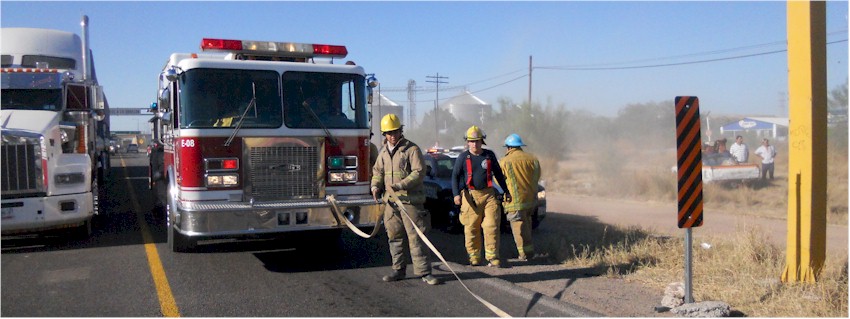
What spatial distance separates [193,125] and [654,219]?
9848 millimetres

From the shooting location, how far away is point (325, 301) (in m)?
6.36

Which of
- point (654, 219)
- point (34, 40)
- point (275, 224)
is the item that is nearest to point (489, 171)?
point (275, 224)

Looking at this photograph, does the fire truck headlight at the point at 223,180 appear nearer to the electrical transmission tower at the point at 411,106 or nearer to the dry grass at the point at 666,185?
the dry grass at the point at 666,185

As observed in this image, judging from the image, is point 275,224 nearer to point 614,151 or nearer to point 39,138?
point 39,138

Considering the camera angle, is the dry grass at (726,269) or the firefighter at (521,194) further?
the firefighter at (521,194)

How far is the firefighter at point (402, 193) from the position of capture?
23.3 feet

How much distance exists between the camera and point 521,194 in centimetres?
836

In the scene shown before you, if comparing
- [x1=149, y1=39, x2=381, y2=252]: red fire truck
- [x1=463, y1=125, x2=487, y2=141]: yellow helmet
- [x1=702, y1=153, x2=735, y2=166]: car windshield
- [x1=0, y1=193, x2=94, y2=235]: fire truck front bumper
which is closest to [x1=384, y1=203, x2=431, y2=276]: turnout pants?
[x1=149, y1=39, x2=381, y2=252]: red fire truck

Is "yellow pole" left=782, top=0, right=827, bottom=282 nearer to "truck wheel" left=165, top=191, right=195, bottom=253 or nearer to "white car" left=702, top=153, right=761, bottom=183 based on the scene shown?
→ "truck wheel" left=165, top=191, right=195, bottom=253

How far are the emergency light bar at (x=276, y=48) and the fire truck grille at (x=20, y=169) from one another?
2848mm

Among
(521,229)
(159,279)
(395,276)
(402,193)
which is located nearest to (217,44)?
(159,279)

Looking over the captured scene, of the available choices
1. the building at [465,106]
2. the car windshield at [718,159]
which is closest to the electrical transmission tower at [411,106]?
the building at [465,106]

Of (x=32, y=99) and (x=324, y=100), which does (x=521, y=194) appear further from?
(x=32, y=99)

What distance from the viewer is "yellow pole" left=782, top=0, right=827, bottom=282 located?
621cm
